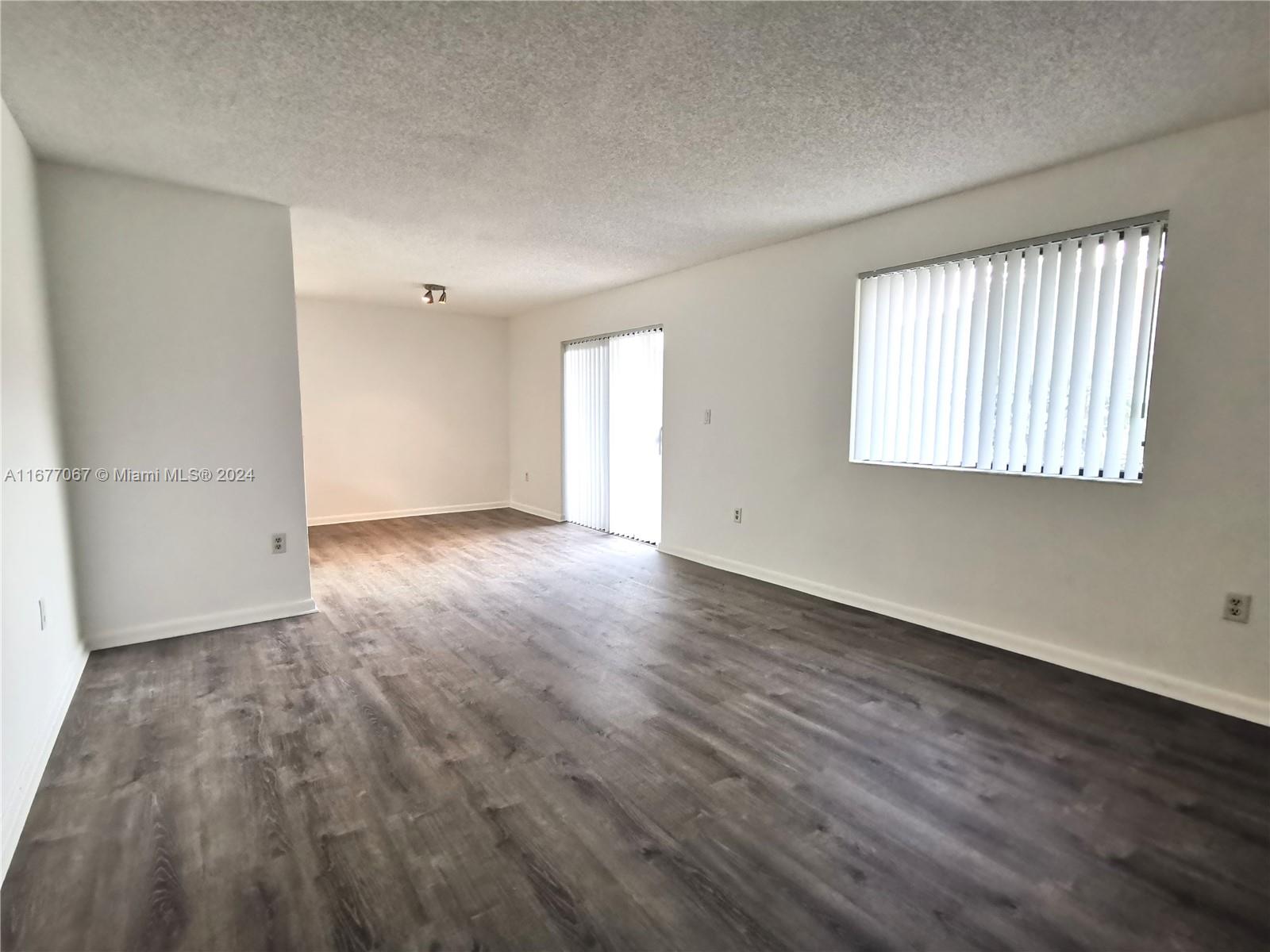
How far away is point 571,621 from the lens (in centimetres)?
354

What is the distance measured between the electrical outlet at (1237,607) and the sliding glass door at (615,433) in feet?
12.1

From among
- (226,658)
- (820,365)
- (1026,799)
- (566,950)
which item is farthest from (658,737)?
(820,365)

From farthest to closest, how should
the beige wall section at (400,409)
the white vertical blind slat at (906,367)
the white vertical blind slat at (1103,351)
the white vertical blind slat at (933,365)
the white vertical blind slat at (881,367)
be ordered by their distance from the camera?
the beige wall section at (400,409) → the white vertical blind slat at (881,367) → the white vertical blind slat at (906,367) → the white vertical blind slat at (933,365) → the white vertical blind slat at (1103,351)

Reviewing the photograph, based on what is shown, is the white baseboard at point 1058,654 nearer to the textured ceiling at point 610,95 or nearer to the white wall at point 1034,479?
the white wall at point 1034,479

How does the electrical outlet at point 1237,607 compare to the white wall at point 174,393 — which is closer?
the electrical outlet at point 1237,607

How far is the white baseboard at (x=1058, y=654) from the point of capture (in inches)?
96.2

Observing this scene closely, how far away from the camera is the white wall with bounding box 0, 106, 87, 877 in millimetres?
1868

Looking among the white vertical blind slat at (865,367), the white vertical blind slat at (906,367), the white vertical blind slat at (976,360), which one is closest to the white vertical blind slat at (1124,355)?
the white vertical blind slat at (976,360)

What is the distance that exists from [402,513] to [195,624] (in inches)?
146

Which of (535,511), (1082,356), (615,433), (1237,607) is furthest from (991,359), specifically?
(535,511)

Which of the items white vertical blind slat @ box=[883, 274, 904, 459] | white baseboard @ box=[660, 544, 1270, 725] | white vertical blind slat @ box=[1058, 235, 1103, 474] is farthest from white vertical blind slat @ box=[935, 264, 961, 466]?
white baseboard @ box=[660, 544, 1270, 725]

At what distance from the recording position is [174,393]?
10.4 ft

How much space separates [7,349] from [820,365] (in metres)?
3.91

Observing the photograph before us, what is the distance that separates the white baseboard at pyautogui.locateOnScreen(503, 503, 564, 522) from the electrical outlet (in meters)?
5.37
